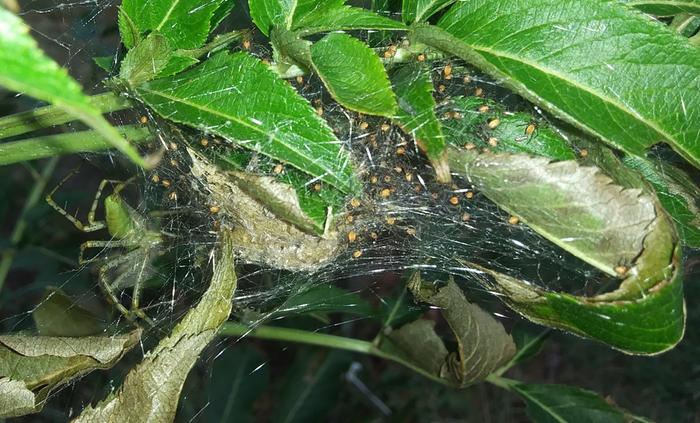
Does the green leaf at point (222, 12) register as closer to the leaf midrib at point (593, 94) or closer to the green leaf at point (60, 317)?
the leaf midrib at point (593, 94)

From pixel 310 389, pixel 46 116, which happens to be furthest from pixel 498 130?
pixel 310 389

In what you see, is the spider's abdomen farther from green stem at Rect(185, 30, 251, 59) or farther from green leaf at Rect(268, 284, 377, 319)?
green stem at Rect(185, 30, 251, 59)

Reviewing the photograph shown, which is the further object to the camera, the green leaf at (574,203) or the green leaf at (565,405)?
the green leaf at (565,405)

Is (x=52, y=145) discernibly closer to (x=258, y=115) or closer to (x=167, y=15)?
(x=167, y=15)

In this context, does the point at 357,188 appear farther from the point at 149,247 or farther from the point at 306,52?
the point at 149,247

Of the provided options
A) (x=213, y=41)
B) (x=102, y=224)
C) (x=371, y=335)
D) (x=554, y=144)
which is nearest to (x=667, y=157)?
(x=554, y=144)

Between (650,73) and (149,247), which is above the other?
(650,73)

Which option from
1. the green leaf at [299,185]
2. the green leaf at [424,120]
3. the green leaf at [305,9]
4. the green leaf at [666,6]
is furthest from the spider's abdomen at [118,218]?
the green leaf at [666,6]
